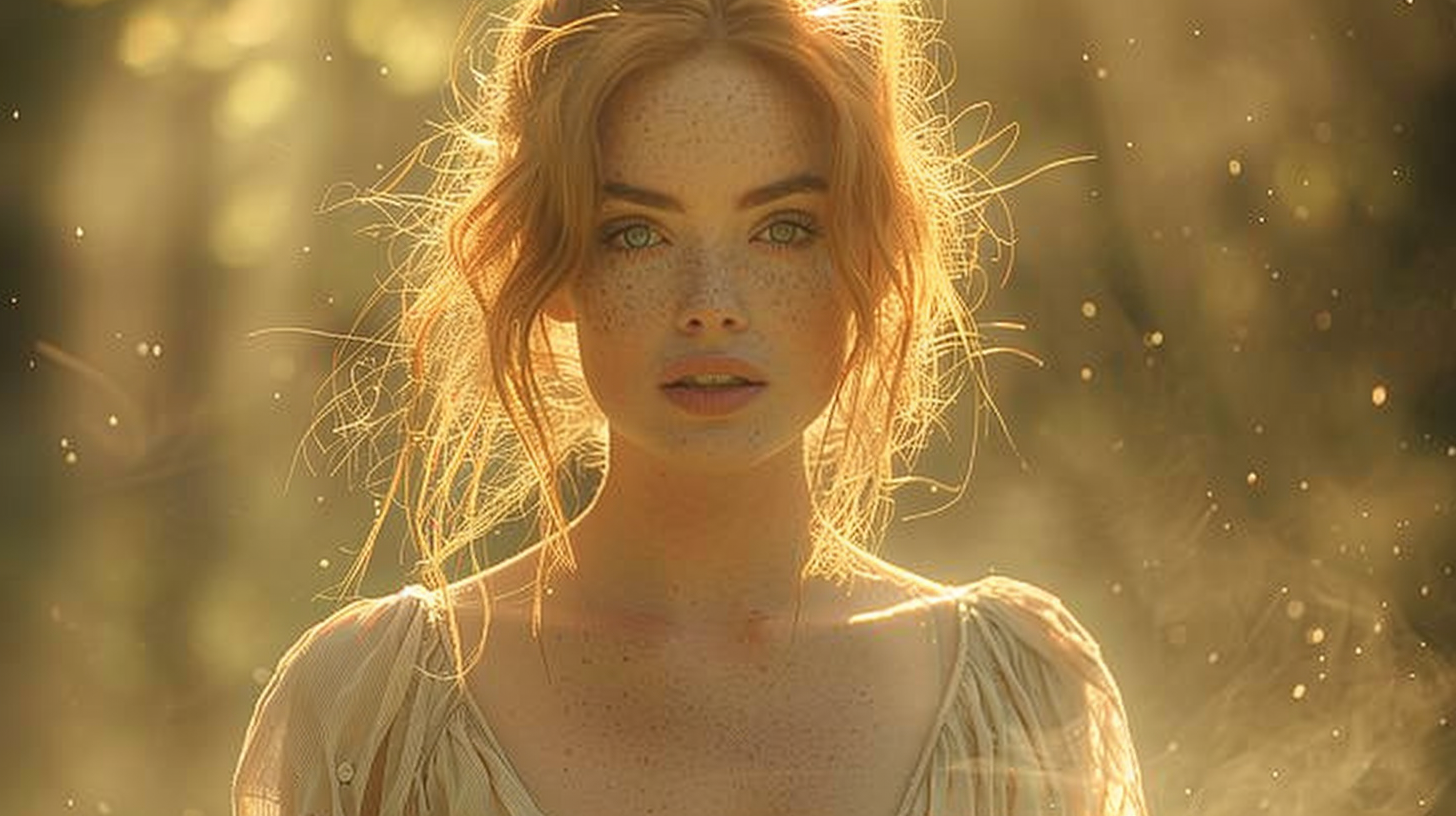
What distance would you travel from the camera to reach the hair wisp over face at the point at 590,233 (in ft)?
6.18

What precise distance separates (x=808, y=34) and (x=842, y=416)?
26 centimetres

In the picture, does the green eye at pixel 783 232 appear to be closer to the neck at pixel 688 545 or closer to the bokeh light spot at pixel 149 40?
the neck at pixel 688 545

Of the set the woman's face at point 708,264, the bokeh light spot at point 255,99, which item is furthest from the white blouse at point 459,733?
the bokeh light spot at point 255,99

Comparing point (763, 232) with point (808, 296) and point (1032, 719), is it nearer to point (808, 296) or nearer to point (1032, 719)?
point (808, 296)

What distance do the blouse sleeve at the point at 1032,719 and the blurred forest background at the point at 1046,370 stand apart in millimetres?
896

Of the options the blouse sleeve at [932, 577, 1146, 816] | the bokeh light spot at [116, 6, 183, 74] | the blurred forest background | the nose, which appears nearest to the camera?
the nose

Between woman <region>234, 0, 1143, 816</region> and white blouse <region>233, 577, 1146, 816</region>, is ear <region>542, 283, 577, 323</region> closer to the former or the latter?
woman <region>234, 0, 1143, 816</region>

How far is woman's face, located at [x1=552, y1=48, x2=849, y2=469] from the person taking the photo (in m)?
1.86

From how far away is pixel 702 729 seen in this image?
6.31 feet

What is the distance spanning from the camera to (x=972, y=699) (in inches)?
78.4

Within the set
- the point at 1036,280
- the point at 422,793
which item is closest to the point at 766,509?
the point at 422,793

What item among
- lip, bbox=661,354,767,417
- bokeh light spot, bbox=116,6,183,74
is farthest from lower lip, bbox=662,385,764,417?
bokeh light spot, bbox=116,6,183,74

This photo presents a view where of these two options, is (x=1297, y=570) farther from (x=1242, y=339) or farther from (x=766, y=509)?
(x=766, y=509)

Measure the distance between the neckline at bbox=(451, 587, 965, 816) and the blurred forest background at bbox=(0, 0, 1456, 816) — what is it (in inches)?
37.8
